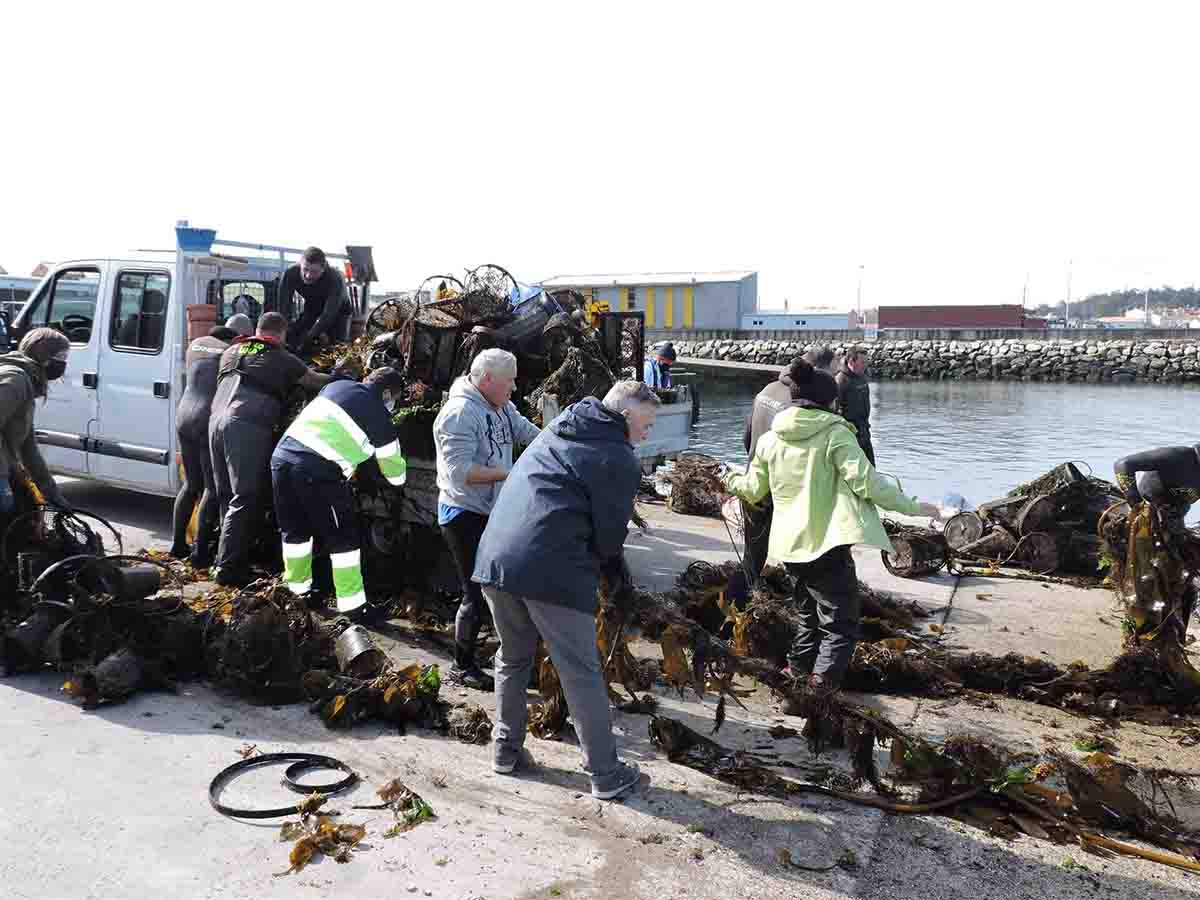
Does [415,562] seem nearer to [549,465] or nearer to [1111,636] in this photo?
[549,465]

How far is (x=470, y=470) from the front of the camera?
17.6 ft

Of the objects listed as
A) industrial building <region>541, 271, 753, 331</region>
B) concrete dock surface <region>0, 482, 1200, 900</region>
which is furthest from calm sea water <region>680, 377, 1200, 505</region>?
industrial building <region>541, 271, 753, 331</region>

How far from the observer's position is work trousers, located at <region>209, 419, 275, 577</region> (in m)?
6.82

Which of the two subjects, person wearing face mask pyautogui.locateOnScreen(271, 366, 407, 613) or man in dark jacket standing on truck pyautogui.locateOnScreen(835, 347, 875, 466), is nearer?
person wearing face mask pyautogui.locateOnScreen(271, 366, 407, 613)

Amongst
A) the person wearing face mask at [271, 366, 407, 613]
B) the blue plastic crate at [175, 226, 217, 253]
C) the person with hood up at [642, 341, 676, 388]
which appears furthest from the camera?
the person with hood up at [642, 341, 676, 388]

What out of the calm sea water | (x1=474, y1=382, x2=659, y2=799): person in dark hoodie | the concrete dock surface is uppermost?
(x1=474, y1=382, x2=659, y2=799): person in dark hoodie

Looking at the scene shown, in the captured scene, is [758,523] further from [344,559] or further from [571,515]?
[571,515]

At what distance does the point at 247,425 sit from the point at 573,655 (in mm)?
3669

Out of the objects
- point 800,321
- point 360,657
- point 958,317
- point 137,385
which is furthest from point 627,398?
point 958,317

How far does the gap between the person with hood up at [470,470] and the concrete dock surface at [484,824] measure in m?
0.33

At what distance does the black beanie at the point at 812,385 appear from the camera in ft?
18.4

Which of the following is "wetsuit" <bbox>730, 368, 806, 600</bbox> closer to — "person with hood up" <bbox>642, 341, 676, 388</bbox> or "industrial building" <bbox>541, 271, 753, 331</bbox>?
"person with hood up" <bbox>642, 341, 676, 388</bbox>

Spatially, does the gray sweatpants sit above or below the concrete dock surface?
above

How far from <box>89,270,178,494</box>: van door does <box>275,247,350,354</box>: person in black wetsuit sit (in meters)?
0.97
